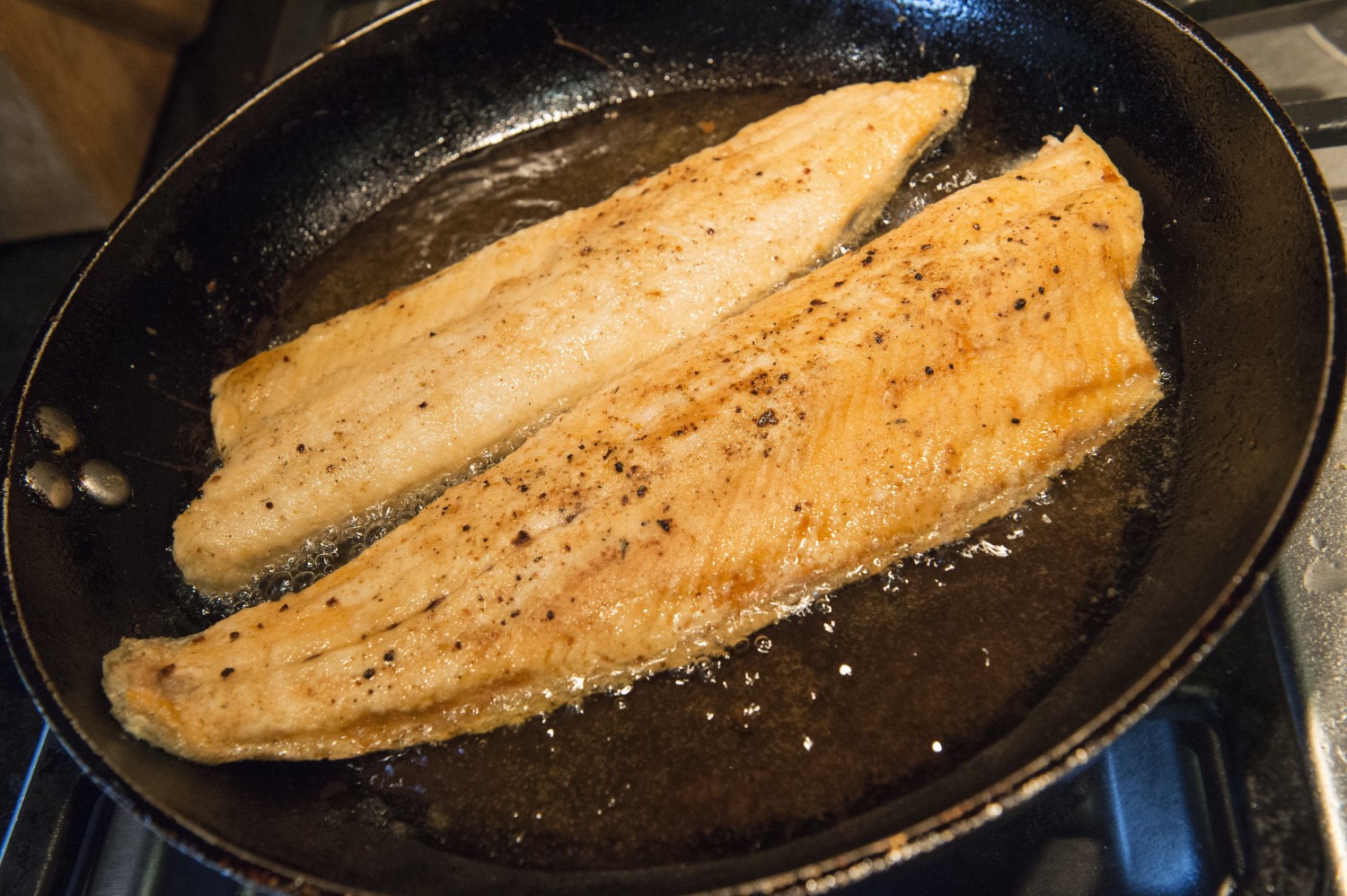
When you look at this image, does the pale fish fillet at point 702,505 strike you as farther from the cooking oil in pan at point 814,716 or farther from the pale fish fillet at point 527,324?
the pale fish fillet at point 527,324

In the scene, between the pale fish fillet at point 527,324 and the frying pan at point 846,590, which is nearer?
the frying pan at point 846,590

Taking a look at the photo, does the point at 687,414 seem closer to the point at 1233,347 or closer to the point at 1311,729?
the point at 1233,347

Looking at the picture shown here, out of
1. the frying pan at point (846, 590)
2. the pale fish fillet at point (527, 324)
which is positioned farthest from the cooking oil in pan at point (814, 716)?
the pale fish fillet at point (527, 324)

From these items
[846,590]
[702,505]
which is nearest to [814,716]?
[846,590]

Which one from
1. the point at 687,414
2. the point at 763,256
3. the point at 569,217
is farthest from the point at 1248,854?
the point at 569,217

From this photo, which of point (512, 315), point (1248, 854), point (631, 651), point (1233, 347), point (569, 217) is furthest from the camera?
point (569, 217)

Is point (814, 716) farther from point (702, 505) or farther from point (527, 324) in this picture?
point (527, 324)

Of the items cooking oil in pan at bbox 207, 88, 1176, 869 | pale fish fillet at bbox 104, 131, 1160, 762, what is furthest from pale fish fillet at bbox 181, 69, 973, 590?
cooking oil in pan at bbox 207, 88, 1176, 869
